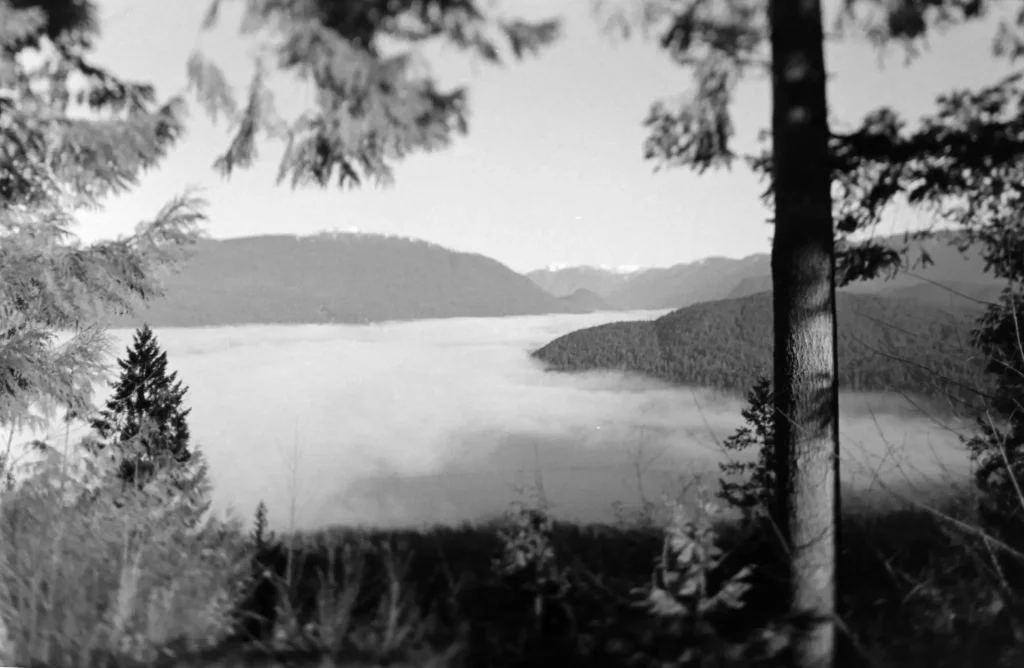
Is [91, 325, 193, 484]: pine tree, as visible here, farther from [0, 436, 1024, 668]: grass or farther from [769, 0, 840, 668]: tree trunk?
[769, 0, 840, 668]: tree trunk

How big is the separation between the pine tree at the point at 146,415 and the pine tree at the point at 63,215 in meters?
0.31

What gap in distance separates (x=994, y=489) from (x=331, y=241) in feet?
16.9

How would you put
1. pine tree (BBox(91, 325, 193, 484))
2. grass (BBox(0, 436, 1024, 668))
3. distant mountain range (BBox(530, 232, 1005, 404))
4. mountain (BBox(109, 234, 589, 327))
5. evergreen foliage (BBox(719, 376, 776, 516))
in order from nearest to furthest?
grass (BBox(0, 436, 1024, 668)) → evergreen foliage (BBox(719, 376, 776, 516)) → pine tree (BBox(91, 325, 193, 484)) → distant mountain range (BBox(530, 232, 1005, 404)) → mountain (BBox(109, 234, 589, 327))

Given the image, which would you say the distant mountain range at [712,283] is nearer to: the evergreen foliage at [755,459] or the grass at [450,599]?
the evergreen foliage at [755,459]

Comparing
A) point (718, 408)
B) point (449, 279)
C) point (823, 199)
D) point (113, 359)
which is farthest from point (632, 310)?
point (113, 359)

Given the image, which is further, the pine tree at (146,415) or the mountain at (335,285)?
the mountain at (335,285)

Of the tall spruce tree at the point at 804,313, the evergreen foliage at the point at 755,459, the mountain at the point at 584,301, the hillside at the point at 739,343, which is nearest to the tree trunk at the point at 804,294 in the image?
the tall spruce tree at the point at 804,313

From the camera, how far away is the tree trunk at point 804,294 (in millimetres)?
3408

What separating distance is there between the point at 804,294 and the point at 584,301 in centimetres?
265

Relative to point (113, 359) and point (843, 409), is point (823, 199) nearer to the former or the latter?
point (843, 409)

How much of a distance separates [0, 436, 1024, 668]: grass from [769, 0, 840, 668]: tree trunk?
385 millimetres

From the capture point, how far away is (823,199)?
3.45 metres

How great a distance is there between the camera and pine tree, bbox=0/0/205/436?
4.59 m

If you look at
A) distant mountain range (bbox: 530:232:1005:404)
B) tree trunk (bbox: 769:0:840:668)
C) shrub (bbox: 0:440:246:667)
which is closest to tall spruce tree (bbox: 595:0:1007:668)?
tree trunk (bbox: 769:0:840:668)
